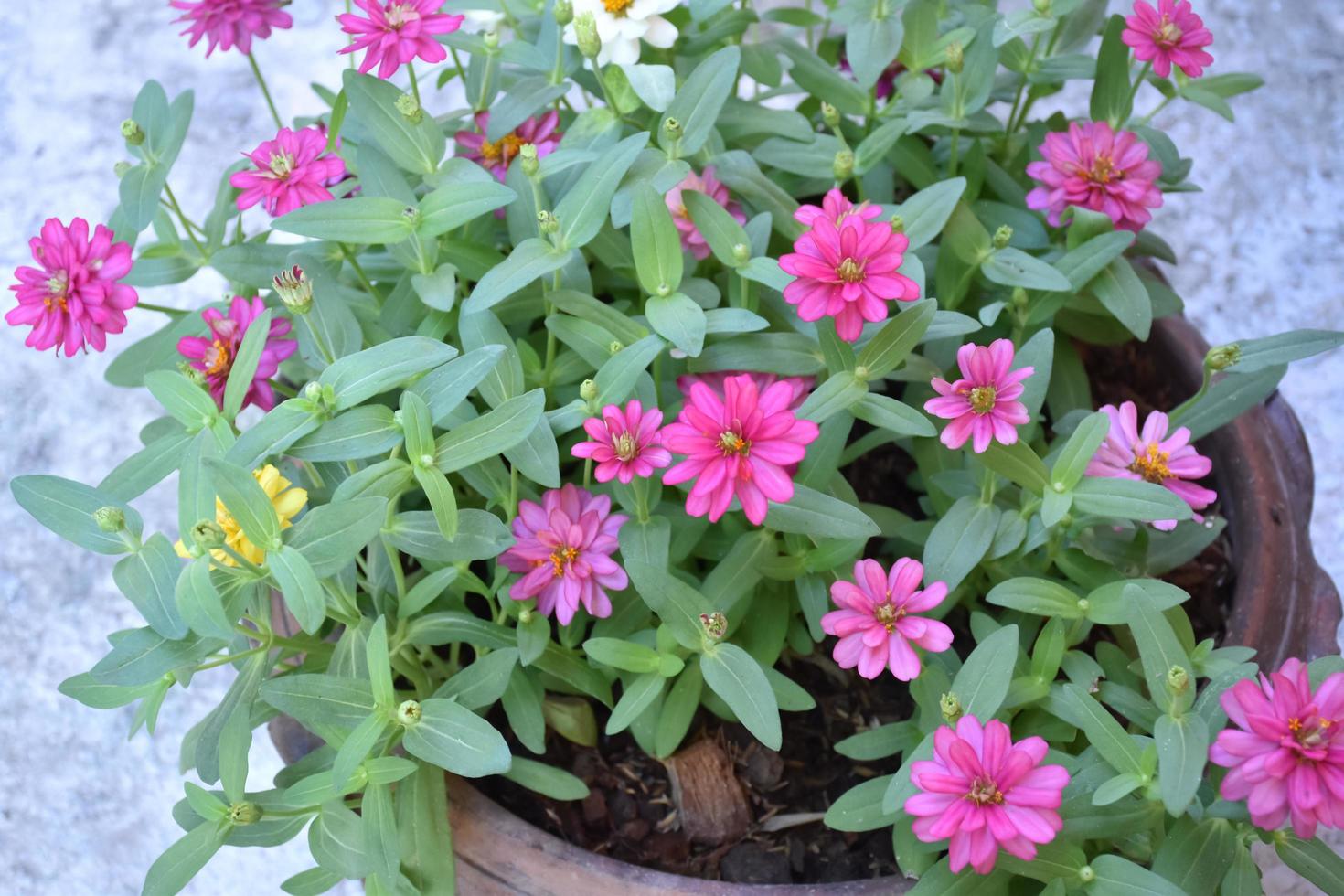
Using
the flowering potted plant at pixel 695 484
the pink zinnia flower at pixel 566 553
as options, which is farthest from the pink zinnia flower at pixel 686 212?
the pink zinnia flower at pixel 566 553

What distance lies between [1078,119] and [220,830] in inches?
34.6

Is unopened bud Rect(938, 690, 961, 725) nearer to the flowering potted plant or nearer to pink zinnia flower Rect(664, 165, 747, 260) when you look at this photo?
the flowering potted plant

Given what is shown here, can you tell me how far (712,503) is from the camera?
2.40 feet

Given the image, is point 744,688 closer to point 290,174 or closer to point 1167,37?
point 290,174

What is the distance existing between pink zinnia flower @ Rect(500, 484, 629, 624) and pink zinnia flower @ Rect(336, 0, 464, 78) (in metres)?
0.31

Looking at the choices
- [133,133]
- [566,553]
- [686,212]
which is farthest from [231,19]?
[566,553]

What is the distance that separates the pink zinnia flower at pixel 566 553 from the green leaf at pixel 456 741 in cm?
9

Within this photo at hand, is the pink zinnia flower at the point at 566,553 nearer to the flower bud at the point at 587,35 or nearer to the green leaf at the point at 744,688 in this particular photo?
the green leaf at the point at 744,688

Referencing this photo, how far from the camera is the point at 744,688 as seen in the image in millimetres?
794

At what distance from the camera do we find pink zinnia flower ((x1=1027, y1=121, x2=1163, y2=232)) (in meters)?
0.97

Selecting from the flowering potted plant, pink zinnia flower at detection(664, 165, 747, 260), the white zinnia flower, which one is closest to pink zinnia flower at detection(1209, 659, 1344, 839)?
the flowering potted plant

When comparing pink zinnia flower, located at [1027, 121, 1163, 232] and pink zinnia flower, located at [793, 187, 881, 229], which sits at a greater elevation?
pink zinnia flower, located at [793, 187, 881, 229]

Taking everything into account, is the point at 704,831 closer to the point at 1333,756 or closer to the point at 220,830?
the point at 220,830

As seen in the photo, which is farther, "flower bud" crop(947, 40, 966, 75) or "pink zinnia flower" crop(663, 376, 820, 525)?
"flower bud" crop(947, 40, 966, 75)
